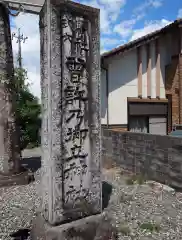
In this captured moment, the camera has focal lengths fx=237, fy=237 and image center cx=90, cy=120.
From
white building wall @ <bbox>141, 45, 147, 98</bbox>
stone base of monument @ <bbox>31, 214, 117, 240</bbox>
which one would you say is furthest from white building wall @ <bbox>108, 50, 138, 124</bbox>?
stone base of monument @ <bbox>31, 214, 117, 240</bbox>

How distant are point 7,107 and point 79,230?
450 cm

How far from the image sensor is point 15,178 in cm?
682

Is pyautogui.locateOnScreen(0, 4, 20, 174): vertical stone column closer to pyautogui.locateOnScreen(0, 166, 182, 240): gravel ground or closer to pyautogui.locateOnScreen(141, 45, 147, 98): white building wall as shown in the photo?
pyautogui.locateOnScreen(0, 166, 182, 240): gravel ground

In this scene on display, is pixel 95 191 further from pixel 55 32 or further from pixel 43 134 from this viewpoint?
pixel 55 32

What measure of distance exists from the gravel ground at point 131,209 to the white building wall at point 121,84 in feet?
12.6

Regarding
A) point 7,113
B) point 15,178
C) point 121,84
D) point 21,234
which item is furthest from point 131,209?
point 121,84

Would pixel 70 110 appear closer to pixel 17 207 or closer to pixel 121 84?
pixel 17 207

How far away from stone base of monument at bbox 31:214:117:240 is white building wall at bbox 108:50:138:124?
6450mm

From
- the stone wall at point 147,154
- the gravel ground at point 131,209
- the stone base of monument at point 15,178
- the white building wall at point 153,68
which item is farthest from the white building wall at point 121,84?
the stone base of monument at point 15,178

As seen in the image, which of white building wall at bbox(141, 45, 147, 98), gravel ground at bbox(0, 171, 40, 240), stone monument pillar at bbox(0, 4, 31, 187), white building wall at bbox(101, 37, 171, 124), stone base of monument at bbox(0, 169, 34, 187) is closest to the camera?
gravel ground at bbox(0, 171, 40, 240)

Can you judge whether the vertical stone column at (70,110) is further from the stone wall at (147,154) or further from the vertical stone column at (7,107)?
the vertical stone column at (7,107)

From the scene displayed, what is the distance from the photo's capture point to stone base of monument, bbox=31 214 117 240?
137 inches

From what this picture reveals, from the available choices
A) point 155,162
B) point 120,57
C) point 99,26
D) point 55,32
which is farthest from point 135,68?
point 55,32

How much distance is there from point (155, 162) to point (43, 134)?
14.4ft
